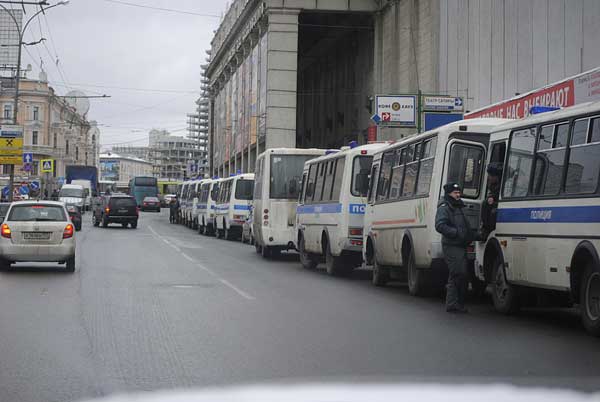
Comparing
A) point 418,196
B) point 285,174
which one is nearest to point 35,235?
point 418,196

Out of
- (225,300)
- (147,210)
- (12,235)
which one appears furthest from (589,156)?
(147,210)

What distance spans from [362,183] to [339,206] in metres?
0.94

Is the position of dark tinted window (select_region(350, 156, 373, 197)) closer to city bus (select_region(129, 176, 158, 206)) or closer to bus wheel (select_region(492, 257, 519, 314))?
bus wheel (select_region(492, 257, 519, 314))

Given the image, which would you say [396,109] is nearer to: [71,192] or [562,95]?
[562,95]

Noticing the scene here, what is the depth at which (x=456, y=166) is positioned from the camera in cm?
1508

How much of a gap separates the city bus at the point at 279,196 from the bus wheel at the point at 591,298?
55.3 ft

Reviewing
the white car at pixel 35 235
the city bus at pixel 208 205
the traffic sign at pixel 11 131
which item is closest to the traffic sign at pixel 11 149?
the traffic sign at pixel 11 131

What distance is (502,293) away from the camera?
13.5 meters

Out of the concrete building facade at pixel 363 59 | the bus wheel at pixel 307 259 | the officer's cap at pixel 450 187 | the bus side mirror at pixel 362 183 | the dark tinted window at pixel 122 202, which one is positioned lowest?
the bus wheel at pixel 307 259

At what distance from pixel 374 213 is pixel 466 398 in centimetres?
1283

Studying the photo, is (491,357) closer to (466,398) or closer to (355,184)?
(466,398)

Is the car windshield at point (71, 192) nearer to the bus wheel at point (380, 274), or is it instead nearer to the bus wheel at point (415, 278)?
the bus wheel at point (380, 274)

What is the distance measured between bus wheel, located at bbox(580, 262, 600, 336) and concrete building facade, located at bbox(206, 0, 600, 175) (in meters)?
16.8

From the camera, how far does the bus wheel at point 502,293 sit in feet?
43.2
